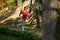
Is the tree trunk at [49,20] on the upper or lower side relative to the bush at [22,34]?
upper

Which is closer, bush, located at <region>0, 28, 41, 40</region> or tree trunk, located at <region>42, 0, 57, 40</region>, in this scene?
tree trunk, located at <region>42, 0, 57, 40</region>

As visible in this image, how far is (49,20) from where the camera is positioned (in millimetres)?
4211

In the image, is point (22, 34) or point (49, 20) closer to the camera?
point (49, 20)

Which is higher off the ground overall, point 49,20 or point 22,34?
point 49,20

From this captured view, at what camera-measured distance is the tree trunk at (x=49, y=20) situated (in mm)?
4164

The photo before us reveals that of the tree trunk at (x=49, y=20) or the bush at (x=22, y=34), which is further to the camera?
the bush at (x=22, y=34)

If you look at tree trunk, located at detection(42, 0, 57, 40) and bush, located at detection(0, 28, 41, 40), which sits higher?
tree trunk, located at detection(42, 0, 57, 40)

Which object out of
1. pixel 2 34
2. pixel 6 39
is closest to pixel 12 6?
pixel 2 34

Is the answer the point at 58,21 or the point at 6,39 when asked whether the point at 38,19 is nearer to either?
the point at 6,39

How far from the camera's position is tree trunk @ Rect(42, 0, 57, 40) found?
13.7ft

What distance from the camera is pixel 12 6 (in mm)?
27484

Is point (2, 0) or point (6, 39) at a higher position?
point (2, 0)

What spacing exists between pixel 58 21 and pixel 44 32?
1.24 feet

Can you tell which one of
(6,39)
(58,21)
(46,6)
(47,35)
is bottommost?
(6,39)
